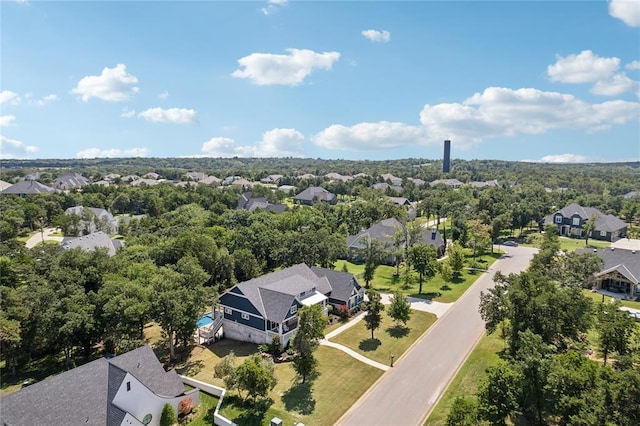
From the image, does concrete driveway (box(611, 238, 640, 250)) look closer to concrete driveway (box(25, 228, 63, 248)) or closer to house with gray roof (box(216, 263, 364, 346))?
house with gray roof (box(216, 263, 364, 346))

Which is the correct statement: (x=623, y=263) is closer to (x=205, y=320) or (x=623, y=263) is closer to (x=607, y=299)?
(x=607, y=299)

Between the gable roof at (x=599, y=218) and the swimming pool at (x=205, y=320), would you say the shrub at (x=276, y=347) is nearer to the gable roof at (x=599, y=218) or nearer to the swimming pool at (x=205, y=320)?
the swimming pool at (x=205, y=320)

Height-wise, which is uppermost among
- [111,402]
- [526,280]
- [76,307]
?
[526,280]

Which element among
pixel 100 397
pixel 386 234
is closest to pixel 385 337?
pixel 100 397

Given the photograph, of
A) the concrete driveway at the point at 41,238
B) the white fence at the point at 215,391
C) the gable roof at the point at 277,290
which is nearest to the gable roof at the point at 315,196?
the concrete driveway at the point at 41,238

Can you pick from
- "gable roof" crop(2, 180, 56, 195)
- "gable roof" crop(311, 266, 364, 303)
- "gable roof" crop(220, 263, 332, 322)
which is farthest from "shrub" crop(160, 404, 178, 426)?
"gable roof" crop(2, 180, 56, 195)

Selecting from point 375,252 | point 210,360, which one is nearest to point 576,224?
point 375,252

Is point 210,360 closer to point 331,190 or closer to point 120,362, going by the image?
point 120,362

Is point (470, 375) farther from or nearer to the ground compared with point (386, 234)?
nearer to the ground
